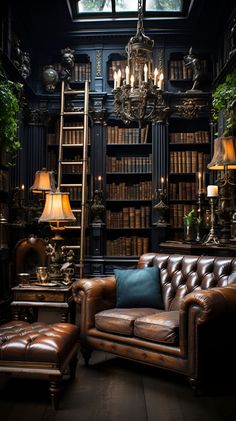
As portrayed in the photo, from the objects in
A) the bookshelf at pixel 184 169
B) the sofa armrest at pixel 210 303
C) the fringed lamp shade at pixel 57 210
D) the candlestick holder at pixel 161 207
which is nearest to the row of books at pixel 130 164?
the bookshelf at pixel 184 169

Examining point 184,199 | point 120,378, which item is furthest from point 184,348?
point 184,199

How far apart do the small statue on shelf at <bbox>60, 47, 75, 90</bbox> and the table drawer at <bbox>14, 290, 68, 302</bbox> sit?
4.10 m

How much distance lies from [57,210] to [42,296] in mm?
728

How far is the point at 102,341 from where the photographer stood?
3.62 meters

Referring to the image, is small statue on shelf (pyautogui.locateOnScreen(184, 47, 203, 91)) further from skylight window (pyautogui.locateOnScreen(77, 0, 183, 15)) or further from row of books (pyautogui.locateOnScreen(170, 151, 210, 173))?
row of books (pyautogui.locateOnScreen(170, 151, 210, 173))

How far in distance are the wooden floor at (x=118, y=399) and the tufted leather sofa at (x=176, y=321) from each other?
0.43 feet

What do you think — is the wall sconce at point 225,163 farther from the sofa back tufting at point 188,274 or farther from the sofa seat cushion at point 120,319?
the sofa seat cushion at point 120,319

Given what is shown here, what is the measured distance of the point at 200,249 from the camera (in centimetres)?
476

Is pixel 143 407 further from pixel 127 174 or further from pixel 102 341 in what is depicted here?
pixel 127 174

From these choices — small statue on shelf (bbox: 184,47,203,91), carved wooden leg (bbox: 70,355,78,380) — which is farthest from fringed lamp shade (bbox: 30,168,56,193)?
small statue on shelf (bbox: 184,47,203,91)

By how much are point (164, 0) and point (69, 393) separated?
5588 millimetres

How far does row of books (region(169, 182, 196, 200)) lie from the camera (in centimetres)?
688

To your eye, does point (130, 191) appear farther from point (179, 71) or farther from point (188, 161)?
point (179, 71)

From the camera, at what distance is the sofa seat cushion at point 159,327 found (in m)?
3.17
